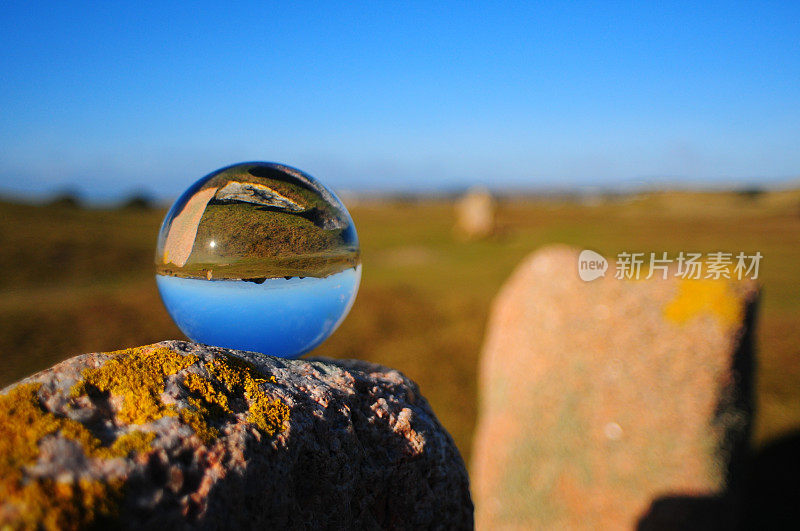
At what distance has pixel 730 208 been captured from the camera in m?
28.0

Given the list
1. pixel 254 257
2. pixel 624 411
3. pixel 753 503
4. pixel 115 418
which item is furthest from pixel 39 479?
pixel 753 503

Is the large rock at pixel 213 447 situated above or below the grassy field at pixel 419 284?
above

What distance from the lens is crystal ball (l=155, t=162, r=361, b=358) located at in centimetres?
317

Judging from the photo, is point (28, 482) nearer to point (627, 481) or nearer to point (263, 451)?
point (263, 451)

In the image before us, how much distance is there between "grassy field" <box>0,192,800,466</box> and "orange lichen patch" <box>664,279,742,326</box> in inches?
184

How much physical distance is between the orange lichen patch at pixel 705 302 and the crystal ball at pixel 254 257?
555cm

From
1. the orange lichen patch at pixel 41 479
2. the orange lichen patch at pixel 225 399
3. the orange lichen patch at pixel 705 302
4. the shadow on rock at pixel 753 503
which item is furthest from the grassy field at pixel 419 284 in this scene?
the orange lichen patch at pixel 41 479

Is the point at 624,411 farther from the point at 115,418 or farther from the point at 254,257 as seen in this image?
the point at 115,418

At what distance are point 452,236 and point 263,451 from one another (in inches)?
1307

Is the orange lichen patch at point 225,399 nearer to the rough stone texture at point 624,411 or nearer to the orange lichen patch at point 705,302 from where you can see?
the rough stone texture at point 624,411

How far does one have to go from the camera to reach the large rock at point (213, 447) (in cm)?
186

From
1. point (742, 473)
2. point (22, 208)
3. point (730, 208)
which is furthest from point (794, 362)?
point (22, 208)

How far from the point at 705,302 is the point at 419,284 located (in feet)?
43.8

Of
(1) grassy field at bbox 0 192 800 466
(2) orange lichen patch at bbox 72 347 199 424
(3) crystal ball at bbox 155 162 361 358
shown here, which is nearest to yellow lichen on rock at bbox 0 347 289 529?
(2) orange lichen patch at bbox 72 347 199 424
